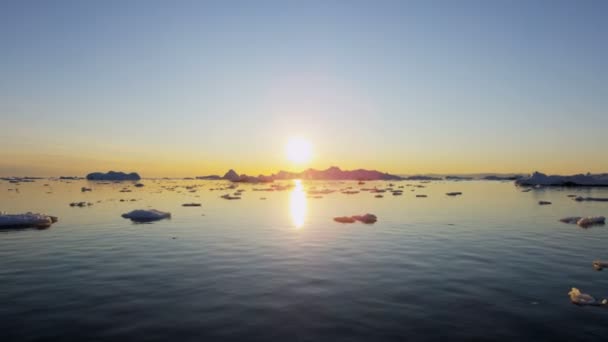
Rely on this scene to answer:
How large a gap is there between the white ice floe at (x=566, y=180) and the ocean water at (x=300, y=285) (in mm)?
97314

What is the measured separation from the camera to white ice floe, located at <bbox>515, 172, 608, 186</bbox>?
99.6m

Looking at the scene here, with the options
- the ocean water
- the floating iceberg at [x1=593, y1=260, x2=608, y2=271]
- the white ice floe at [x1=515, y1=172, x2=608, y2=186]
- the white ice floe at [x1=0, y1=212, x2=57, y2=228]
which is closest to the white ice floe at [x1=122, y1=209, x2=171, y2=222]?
the white ice floe at [x1=0, y1=212, x2=57, y2=228]

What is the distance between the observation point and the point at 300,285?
12.0m

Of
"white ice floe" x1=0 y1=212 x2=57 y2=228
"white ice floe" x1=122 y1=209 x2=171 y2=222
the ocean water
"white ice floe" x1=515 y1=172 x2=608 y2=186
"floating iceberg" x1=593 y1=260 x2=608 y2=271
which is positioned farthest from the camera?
"white ice floe" x1=515 y1=172 x2=608 y2=186

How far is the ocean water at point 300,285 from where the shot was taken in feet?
27.2

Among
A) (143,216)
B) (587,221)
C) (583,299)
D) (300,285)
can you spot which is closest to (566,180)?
(587,221)

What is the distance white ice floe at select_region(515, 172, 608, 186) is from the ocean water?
3831 inches

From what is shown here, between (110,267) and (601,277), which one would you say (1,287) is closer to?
(110,267)

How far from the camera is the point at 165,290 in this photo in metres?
11.4

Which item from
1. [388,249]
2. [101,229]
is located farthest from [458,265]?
[101,229]

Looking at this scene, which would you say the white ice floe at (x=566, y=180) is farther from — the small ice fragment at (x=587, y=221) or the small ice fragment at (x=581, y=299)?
the small ice fragment at (x=581, y=299)

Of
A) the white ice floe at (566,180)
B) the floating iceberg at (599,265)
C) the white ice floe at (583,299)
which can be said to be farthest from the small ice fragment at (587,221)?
the white ice floe at (566,180)

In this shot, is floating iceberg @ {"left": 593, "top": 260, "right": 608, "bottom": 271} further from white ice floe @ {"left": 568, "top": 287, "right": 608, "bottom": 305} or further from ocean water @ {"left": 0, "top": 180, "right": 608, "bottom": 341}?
white ice floe @ {"left": 568, "top": 287, "right": 608, "bottom": 305}

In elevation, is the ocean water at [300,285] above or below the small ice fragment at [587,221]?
below
